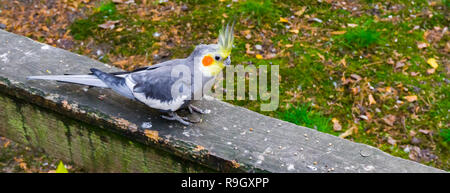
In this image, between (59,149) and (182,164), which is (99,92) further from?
(182,164)

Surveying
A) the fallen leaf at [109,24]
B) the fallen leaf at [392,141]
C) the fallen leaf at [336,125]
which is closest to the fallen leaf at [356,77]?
the fallen leaf at [336,125]

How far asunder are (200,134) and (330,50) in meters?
2.36

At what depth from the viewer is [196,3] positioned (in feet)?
14.8

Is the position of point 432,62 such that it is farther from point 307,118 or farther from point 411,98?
point 307,118

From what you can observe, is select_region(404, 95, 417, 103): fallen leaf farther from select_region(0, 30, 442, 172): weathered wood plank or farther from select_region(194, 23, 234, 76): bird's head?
select_region(194, 23, 234, 76): bird's head

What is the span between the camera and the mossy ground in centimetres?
341

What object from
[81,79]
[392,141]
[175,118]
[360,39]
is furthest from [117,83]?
[360,39]

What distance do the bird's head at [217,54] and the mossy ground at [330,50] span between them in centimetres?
161

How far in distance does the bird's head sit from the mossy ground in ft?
5.27

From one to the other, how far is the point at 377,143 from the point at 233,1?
7.20 ft

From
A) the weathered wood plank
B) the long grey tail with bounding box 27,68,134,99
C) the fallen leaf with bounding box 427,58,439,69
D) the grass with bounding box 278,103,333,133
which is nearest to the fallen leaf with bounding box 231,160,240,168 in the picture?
the weathered wood plank

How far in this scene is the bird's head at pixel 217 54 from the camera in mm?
1835

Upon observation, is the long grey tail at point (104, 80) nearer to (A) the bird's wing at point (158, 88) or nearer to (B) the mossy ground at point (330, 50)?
(A) the bird's wing at point (158, 88)
